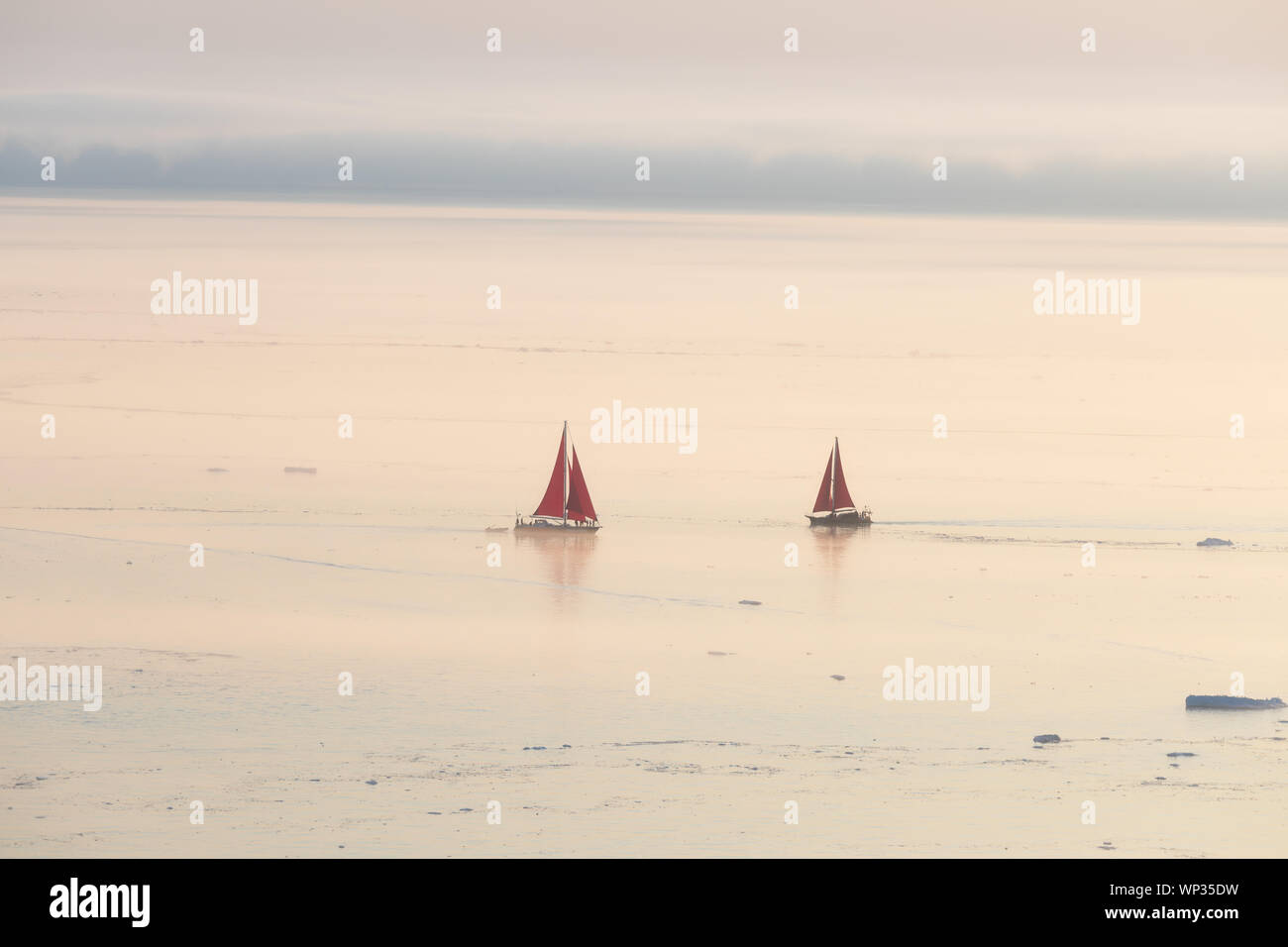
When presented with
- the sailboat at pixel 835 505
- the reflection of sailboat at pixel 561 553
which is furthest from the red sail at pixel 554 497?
the sailboat at pixel 835 505

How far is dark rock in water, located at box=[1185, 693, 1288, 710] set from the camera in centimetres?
3014

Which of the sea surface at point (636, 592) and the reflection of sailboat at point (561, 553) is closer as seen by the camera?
the sea surface at point (636, 592)

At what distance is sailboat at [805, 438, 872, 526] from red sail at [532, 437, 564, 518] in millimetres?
5635

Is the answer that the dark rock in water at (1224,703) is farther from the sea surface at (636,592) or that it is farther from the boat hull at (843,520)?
the boat hull at (843,520)

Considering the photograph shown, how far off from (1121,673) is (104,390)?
3871cm

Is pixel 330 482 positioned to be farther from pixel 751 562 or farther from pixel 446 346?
pixel 446 346

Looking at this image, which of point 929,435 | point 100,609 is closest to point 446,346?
point 929,435

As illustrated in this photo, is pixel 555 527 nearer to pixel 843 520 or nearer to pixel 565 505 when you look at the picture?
pixel 565 505

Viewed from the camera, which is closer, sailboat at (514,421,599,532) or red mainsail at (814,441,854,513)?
sailboat at (514,421,599,532)

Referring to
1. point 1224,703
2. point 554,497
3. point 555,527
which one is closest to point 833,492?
point 554,497

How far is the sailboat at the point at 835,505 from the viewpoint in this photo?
44125 mm

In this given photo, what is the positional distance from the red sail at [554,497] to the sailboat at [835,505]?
18.5 feet

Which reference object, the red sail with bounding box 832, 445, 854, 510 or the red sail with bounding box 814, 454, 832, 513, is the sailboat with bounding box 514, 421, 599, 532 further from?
the red sail with bounding box 832, 445, 854, 510

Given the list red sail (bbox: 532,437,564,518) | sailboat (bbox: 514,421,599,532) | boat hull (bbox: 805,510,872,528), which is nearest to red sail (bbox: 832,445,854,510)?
boat hull (bbox: 805,510,872,528)
